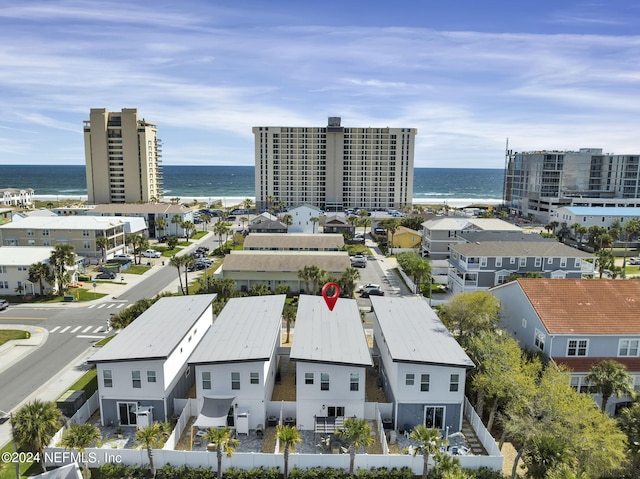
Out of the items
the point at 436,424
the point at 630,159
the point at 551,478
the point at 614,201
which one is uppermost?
the point at 630,159

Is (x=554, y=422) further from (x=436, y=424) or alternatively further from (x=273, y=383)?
(x=273, y=383)

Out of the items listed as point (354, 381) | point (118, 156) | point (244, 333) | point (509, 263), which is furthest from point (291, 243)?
point (118, 156)

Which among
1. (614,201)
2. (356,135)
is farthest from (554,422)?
(356,135)

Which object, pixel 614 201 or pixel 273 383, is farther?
pixel 614 201

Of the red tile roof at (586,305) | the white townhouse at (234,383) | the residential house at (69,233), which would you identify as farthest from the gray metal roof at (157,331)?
the residential house at (69,233)

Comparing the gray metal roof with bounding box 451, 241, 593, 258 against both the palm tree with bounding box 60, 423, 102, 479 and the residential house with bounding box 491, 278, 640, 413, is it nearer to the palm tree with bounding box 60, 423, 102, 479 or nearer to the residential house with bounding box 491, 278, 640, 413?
the residential house with bounding box 491, 278, 640, 413

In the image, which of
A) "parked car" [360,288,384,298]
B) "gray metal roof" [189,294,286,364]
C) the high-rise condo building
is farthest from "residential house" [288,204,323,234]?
the high-rise condo building
